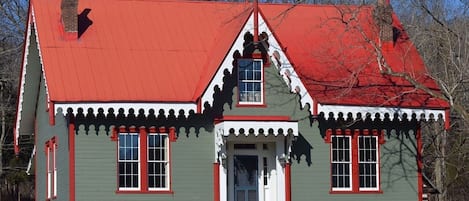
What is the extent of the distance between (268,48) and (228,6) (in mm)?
4732

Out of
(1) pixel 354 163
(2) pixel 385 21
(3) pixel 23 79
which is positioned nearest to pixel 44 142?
(3) pixel 23 79

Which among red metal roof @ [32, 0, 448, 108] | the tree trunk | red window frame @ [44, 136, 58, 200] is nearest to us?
red metal roof @ [32, 0, 448, 108]

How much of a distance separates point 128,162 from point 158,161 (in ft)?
2.84

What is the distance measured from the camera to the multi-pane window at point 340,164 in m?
31.8

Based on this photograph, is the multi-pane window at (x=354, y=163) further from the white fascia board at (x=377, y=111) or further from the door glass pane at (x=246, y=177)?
the door glass pane at (x=246, y=177)

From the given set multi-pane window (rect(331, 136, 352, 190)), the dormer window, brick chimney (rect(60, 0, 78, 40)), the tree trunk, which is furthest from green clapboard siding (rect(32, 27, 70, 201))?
the tree trunk

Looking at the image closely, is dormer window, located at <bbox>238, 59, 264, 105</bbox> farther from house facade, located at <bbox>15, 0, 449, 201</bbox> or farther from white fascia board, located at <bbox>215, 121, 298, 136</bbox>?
white fascia board, located at <bbox>215, 121, 298, 136</bbox>

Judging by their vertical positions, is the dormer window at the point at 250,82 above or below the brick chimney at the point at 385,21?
below

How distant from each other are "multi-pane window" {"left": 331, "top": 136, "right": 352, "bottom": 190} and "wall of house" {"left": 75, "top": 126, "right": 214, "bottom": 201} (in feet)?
12.3

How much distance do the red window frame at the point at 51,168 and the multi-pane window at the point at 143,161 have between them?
3.39 meters

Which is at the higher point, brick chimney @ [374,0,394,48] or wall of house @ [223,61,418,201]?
brick chimney @ [374,0,394,48]

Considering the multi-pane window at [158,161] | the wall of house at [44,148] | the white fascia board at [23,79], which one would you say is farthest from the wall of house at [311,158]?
the white fascia board at [23,79]

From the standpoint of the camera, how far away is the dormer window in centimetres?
3086

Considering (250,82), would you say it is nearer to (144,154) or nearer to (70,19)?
(144,154)
